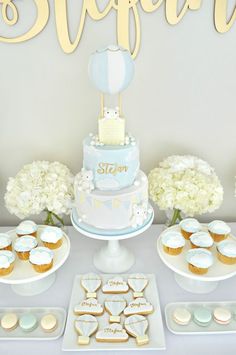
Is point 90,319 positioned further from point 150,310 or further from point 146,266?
point 146,266

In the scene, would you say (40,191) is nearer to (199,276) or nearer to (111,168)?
(111,168)

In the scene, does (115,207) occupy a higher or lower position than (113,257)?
higher

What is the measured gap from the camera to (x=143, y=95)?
1387 millimetres

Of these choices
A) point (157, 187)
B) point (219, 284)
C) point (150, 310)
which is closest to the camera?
point (150, 310)

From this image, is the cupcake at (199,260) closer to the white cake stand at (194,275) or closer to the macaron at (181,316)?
the white cake stand at (194,275)

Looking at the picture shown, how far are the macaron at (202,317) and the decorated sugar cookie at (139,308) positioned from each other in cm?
14

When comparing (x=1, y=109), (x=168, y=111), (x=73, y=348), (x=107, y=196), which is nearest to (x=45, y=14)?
(x=1, y=109)

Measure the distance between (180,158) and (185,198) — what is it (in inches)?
6.9

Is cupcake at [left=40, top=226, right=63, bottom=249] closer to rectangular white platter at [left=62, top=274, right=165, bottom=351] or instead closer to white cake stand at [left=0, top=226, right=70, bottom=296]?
white cake stand at [left=0, top=226, right=70, bottom=296]

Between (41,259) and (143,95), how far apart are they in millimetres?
726

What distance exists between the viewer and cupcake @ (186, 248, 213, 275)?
112 cm

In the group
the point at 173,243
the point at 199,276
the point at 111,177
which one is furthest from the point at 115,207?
the point at 199,276

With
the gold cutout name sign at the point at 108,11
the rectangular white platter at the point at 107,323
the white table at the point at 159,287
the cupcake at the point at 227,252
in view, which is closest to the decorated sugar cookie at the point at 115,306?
the rectangular white platter at the point at 107,323

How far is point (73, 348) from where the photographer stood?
1.00m
